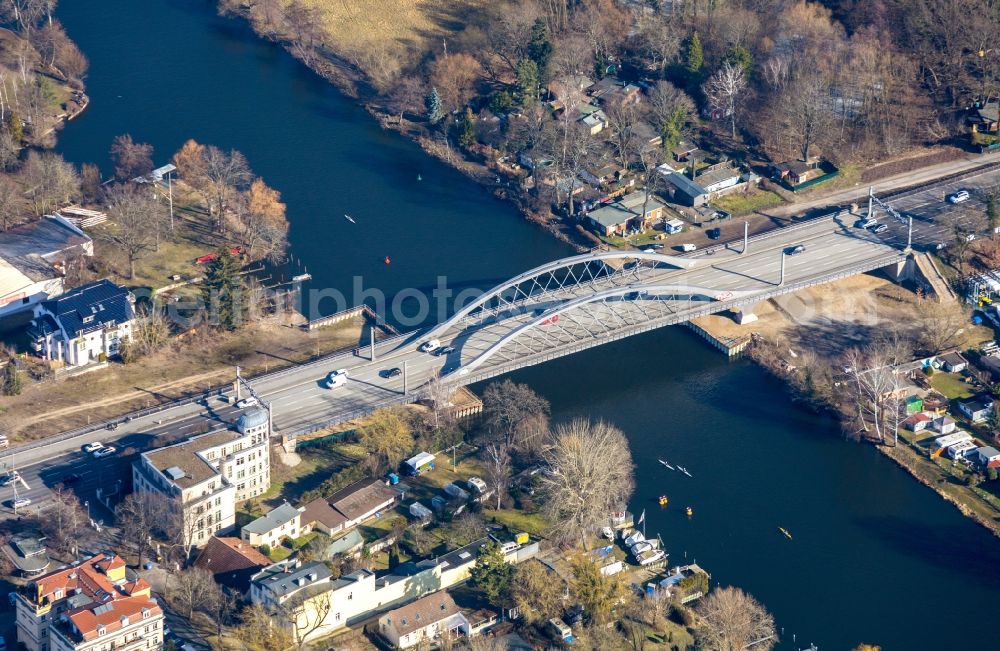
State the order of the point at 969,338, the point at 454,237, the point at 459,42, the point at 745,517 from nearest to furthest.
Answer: the point at 745,517 → the point at 969,338 → the point at 454,237 → the point at 459,42

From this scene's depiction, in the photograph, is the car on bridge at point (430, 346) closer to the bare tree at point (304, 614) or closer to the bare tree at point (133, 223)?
the bare tree at point (133, 223)

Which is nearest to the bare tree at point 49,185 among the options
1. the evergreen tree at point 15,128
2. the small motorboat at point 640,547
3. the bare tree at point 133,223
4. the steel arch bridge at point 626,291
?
the bare tree at point 133,223

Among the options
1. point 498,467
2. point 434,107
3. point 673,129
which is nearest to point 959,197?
point 673,129

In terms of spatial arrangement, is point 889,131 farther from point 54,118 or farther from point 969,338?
point 54,118

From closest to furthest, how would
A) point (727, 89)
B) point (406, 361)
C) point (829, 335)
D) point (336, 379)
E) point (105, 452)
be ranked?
1. point (105, 452)
2. point (336, 379)
3. point (406, 361)
4. point (829, 335)
5. point (727, 89)

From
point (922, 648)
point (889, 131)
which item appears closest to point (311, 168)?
point (889, 131)

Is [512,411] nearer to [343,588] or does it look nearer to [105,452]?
[343,588]
